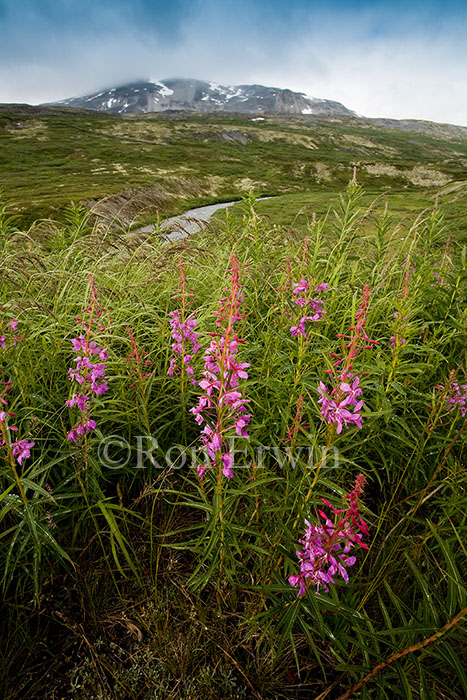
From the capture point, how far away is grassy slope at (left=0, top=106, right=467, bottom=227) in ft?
121

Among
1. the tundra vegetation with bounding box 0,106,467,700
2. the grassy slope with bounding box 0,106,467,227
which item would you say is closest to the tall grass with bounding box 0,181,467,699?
the tundra vegetation with bounding box 0,106,467,700

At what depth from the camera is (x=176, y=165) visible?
5697cm

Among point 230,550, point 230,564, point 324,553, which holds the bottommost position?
point 230,564

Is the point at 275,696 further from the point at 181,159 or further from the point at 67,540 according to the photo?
the point at 181,159

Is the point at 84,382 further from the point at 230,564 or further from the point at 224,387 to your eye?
the point at 230,564

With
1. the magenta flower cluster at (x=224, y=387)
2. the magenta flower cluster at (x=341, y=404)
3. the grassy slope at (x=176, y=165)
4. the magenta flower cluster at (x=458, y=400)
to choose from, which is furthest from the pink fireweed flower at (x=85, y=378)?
the grassy slope at (x=176, y=165)

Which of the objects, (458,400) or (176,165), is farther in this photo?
(176,165)

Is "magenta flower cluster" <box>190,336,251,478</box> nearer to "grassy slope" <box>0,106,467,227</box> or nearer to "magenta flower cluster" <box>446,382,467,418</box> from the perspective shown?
"magenta flower cluster" <box>446,382,467,418</box>

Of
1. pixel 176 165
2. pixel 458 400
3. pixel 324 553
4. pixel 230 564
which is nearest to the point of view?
pixel 324 553

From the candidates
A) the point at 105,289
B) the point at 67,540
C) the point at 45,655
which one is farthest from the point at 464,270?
the point at 45,655

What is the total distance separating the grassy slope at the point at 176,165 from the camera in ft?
121

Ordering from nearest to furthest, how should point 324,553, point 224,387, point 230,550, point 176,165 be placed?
point 324,553, point 224,387, point 230,550, point 176,165

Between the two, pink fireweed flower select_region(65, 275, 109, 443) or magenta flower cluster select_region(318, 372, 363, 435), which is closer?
magenta flower cluster select_region(318, 372, 363, 435)

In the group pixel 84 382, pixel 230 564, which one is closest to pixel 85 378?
pixel 84 382
